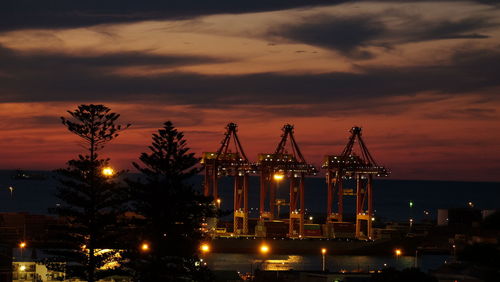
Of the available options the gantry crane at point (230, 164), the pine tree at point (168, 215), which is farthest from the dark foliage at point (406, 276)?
the gantry crane at point (230, 164)

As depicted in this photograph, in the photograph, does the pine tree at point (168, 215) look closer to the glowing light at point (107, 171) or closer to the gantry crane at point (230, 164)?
the glowing light at point (107, 171)

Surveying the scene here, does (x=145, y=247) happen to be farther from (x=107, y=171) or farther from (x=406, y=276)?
(x=406, y=276)

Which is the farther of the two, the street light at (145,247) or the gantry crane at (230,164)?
the gantry crane at (230,164)

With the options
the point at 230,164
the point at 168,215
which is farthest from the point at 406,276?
the point at 230,164

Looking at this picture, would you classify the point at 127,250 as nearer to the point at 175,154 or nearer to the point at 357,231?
the point at 175,154

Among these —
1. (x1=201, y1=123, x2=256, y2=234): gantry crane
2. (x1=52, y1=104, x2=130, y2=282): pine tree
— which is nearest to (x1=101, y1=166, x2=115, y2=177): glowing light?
(x1=52, y1=104, x2=130, y2=282): pine tree

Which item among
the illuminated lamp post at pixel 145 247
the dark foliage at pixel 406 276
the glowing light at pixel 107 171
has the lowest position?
the dark foliage at pixel 406 276

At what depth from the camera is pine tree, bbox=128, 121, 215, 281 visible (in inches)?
1705

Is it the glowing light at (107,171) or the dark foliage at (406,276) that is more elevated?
the glowing light at (107,171)

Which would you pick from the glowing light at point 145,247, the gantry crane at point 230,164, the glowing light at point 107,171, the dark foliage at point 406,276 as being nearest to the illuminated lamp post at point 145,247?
the glowing light at point 145,247

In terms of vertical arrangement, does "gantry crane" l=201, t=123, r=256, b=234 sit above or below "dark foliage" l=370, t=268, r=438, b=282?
above

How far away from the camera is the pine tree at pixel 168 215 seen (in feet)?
142

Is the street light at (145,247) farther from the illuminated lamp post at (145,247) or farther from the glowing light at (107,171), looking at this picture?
the glowing light at (107,171)

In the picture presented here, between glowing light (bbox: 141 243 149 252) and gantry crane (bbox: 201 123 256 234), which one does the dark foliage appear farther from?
gantry crane (bbox: 201 123 256 234)
